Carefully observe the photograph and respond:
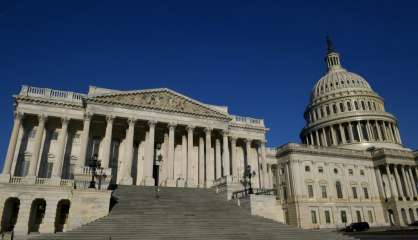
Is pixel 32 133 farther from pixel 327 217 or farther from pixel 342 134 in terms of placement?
pixel 342 134

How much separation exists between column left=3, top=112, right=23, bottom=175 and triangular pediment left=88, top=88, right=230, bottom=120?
8299mm

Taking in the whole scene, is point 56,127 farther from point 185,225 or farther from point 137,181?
point 185,225

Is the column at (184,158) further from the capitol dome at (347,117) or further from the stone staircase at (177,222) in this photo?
the capitol dome at (347,117)

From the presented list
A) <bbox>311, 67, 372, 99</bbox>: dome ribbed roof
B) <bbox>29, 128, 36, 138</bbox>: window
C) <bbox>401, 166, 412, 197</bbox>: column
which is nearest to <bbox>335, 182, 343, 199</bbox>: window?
<bbox>401, 166, 412, 197</bbox>: column

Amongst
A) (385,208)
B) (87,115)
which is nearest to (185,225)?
(87,115)

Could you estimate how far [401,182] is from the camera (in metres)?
65.3

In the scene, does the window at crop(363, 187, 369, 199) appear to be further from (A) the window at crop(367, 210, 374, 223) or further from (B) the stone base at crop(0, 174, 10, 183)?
(B) the stone base at crop(0, 174, 10, 183)

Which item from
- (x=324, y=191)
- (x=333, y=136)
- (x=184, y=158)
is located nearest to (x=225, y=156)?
(x=184, y=158)

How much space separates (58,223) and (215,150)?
2341cm

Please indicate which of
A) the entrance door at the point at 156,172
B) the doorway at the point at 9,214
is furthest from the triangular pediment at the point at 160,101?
the doorway at the point at 9,214

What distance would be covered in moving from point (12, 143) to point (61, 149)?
512cm

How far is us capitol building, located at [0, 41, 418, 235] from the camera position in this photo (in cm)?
3123

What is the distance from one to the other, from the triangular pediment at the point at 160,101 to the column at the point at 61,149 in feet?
14.9

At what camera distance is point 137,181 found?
138 feet
